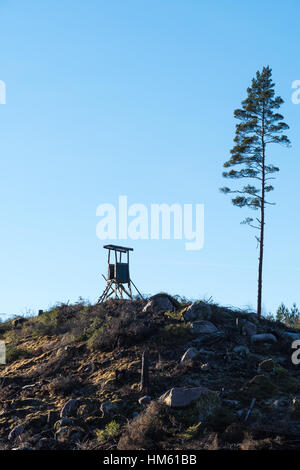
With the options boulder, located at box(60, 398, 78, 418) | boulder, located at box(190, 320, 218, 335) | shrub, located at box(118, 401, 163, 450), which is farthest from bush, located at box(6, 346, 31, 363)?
shrub, located at box(118, 401, 163, 450)

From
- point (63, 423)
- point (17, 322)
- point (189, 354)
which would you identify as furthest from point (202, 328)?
A: point (17, 322)

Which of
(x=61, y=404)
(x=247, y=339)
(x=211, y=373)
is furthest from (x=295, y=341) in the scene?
(x=61, y=404)

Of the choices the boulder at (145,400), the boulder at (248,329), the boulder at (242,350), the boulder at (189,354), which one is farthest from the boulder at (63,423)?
the boulder at (248,329)

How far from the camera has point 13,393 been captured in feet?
66.7

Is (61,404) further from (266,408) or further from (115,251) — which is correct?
(115,251)

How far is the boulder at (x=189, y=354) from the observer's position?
18980 mm

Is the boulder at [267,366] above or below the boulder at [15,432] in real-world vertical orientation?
above

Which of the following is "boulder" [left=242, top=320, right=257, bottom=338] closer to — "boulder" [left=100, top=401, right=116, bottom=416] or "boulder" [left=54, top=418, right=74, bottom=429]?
"boulder" [left=100, top=401, right=116, bottom=416]

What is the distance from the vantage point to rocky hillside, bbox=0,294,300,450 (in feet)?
49.0

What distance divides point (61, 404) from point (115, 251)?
1415cm

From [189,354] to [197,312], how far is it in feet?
11.2

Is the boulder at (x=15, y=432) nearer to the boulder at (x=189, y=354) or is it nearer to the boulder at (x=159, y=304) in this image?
the boulder at (x=189, y=354)

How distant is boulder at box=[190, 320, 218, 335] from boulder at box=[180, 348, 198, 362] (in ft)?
5.46

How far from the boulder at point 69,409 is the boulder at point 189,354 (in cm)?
415
